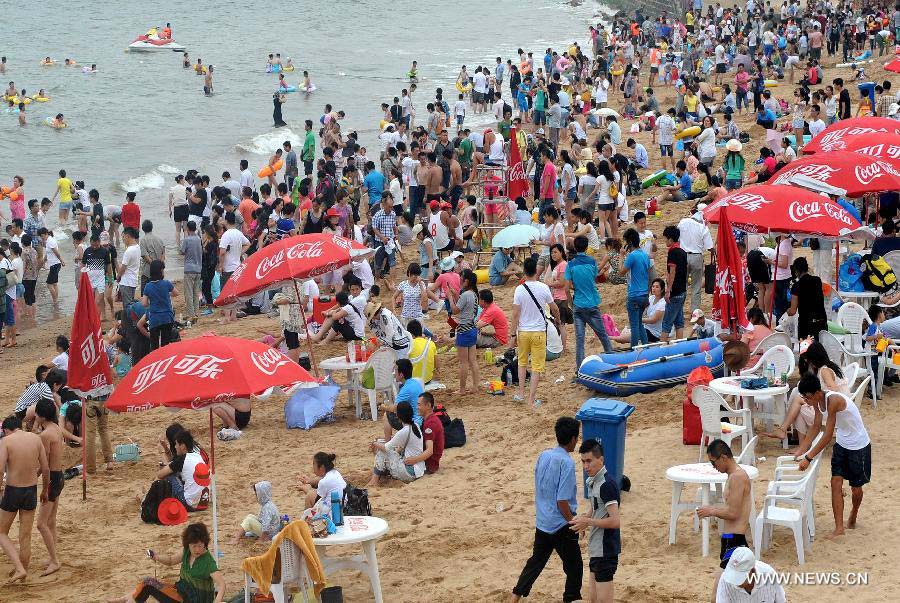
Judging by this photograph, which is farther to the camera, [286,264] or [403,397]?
[286,264]

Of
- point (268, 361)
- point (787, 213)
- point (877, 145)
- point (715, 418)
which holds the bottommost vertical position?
point (715, 418)

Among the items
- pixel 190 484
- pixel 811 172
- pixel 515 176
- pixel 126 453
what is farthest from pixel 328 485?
pixel 515 176

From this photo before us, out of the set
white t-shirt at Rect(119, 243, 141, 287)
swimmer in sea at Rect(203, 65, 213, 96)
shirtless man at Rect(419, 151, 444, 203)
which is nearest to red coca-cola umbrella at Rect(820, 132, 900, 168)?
shirtless man at Rect(419, 151, 444, 203)

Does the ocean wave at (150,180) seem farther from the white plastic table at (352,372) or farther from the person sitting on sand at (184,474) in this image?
the person sitting on sand at (184,474)

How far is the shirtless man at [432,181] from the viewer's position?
1969cm

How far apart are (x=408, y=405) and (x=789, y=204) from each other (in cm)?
411

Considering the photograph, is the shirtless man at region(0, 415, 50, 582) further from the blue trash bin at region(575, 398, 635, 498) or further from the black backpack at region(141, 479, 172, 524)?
the blue trash bin at region(575, 398, 635, 498)

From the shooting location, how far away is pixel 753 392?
30.9 feet

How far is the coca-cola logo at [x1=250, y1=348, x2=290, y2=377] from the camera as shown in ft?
28.1

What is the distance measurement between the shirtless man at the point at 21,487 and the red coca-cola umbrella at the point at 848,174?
768 cm

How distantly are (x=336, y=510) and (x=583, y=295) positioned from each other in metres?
4.99

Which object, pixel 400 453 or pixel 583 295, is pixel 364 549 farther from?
pixel 583 295

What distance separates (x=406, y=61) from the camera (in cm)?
5381

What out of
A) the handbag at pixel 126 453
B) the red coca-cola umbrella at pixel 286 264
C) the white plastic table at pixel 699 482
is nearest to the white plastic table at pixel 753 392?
the white plastic table at pixel 699 482
